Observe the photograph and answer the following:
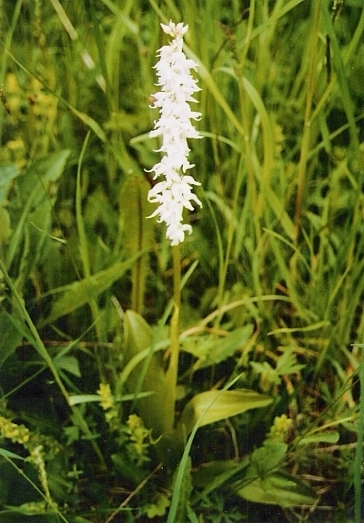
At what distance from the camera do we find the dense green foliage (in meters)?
0.65

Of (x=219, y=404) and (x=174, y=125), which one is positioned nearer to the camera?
(x=174, y=125)

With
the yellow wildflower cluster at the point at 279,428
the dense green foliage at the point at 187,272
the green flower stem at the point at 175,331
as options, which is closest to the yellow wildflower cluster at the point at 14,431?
the dense green foliage at the point at 187,272

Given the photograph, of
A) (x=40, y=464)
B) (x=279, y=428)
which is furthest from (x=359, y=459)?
(x=40, y=464)

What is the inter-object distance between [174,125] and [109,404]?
32 cm

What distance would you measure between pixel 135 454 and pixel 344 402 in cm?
25

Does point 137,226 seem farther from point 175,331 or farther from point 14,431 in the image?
point 14,431

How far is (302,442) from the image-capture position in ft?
2.33

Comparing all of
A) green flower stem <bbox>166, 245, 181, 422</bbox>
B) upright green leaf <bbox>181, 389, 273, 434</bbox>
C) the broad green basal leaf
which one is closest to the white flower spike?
green flower stem <bbox>166, 245, 181, 422</bbox>

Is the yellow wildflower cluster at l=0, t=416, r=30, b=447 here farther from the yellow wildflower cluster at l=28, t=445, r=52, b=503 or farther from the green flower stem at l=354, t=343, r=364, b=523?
the green flower stem at l=354, t=343, r=364, b=523

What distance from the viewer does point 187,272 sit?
2.26 feet

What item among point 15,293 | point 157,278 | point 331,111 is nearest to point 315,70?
point 331,111

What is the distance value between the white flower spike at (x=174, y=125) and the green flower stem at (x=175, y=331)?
0.10ft

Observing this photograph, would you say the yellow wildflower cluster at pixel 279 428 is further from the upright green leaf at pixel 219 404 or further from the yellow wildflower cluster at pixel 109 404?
the yellow wildflower cluster at pixel 109 404

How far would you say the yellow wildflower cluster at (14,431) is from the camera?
2.30 feet
